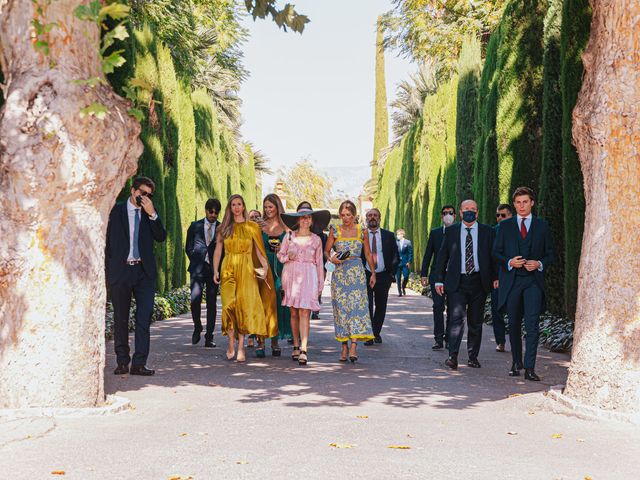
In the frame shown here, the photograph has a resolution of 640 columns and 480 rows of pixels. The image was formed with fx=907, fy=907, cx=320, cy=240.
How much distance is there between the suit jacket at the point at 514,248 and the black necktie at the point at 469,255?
2.28 ft

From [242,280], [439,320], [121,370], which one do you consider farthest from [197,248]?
[121,370]

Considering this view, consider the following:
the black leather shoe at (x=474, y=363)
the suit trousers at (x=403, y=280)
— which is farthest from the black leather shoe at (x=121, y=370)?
the suit trousers at (x=403, y=280)

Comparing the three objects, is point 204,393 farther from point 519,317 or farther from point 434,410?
point 519,317

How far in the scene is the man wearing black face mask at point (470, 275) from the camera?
35.9 feet

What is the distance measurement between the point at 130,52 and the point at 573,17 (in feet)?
24.9

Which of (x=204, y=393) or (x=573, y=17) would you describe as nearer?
(x=204, y=393)

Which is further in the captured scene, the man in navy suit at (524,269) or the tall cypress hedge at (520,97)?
the tall cypress hedge at (520,97)

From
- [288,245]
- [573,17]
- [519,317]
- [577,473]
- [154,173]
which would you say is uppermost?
[573,17]

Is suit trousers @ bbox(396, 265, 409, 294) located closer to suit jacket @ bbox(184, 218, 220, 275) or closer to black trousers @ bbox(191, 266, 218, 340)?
suit jacket @ bbox(184, 218, 220, 275)

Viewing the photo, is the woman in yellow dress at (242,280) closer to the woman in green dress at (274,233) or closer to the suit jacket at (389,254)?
the woman in green dress at (274,233)

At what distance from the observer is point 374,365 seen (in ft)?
36.2

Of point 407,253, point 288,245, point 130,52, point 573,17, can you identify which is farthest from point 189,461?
point 407,253

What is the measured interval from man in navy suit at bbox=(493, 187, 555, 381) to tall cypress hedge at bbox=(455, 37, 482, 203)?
14.8m

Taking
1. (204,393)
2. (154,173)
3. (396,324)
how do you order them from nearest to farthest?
(204,393) → (396,324) → (154,173)
